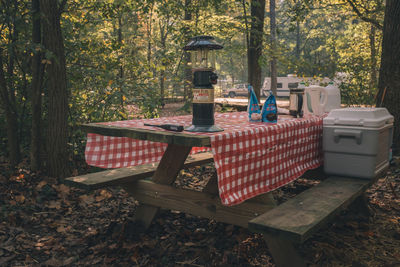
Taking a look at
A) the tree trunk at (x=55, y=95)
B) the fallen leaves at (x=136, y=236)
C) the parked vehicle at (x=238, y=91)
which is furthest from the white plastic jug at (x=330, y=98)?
the parked vehicle at (x=238, y=91)

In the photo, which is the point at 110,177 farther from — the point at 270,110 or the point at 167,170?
the point at 270,110

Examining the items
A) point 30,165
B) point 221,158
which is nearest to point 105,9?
point 30,165

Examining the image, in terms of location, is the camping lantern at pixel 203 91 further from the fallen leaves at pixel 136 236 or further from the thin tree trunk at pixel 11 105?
the thin tree trunk at pixel 11 105

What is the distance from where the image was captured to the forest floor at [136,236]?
9.85 ft

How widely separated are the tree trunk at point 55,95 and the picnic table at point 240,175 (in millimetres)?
1714

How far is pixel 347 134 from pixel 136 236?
2.21m

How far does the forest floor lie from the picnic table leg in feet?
0.45

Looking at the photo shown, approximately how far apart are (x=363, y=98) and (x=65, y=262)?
284 inches

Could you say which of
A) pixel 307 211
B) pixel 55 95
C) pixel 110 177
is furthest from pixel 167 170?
pixel 55 95

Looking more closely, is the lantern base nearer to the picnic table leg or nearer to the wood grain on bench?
the picnic table leg

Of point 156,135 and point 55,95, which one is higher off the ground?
point 55,95

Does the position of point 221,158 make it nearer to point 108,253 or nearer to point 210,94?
point 210,94

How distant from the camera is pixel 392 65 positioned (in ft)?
17.8

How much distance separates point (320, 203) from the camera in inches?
102
